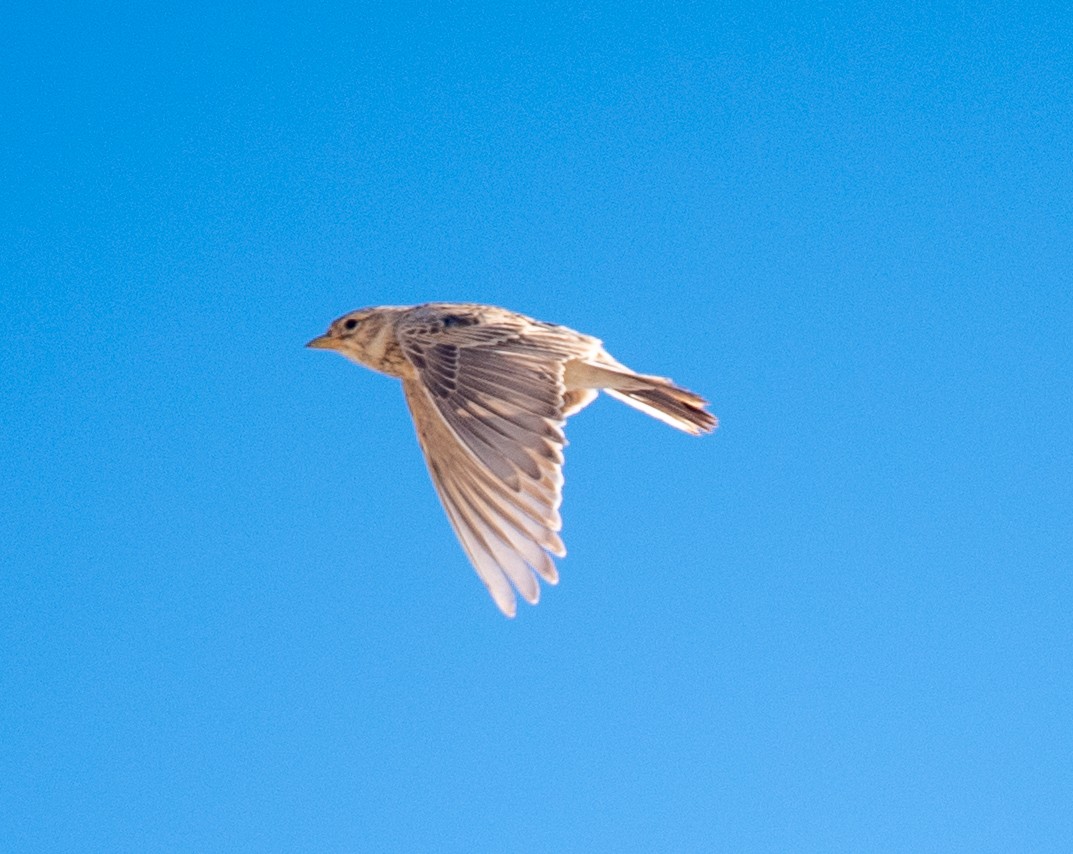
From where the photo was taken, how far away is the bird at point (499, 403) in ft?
30.7

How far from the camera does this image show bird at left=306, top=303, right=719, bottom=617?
9367mm

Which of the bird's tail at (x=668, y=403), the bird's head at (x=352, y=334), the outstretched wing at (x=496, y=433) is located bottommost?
the outstretched wing at (x=496, y=433)

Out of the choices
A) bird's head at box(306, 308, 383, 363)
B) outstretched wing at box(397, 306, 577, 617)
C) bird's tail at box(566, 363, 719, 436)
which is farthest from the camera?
bird's head at box(306, 308, 383, 363)

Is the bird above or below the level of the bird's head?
below

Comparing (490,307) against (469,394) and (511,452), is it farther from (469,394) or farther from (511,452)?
(511,452)

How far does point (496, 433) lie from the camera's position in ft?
32.9

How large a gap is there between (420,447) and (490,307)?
1764 mm

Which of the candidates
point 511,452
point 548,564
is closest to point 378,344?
point 511,452

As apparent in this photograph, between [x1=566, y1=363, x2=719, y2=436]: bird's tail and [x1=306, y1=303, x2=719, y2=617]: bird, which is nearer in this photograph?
[x1=306, y1=303, x2=719, y2=617]: bird

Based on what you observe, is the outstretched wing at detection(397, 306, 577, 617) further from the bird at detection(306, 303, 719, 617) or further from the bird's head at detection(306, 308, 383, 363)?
the bird's head at detection(306, 308, 383, 363)

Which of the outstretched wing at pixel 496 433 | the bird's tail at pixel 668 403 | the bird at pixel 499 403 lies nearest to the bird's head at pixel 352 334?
the bird at pixel 499 403

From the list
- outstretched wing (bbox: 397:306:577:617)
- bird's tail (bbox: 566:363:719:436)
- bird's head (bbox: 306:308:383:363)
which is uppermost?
bird's head (bbox: 306:308:383:363)

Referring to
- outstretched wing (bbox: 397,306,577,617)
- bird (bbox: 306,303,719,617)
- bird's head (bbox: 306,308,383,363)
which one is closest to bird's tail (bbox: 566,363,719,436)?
bird (bbox: 306,303,719,617)

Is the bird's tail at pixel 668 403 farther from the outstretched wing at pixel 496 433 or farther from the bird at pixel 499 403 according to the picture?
the outstretched wing at pixel 496 433
